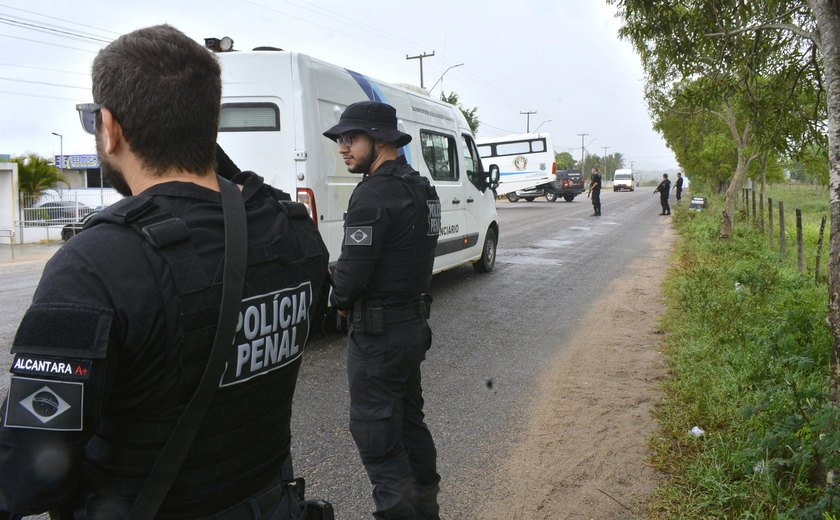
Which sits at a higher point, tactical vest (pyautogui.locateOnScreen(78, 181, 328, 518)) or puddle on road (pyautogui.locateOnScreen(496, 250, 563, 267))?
tactical vest (pyautogui.locateOnScreen(78, 181, 328, 518))

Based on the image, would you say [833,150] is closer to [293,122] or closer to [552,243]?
[293,122]

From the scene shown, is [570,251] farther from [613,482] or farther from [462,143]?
[613,482]

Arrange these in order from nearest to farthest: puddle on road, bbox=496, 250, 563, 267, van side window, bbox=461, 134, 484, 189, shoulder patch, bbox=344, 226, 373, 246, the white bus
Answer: shoulder patch, bbox=344, 226, 373, 246, van side window, bbox=461, 134, 484, 189, puddle on road, bbox=496, 250, 563, 267, the white bus

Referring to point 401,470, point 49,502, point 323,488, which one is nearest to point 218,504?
point 49,502

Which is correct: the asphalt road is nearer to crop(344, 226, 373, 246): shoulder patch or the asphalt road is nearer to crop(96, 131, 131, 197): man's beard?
crop(344, 226, 373, 246): shoulder patch

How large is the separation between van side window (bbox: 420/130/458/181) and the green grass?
315 cm

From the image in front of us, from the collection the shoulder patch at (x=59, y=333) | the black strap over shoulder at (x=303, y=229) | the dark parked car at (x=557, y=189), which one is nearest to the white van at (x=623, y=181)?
the dark parked car at (x=557, y=189)

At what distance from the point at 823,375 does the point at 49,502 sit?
15.8 feet

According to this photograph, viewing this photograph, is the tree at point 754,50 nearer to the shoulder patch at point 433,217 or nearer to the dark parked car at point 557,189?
the shoulder patch at point 433,217

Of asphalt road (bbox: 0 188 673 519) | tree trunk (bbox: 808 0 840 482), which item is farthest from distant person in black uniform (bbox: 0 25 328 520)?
tree trunk (bbox: 808 0 840 482)

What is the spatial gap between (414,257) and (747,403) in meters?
2.53

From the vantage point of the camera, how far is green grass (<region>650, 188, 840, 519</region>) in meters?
2.83

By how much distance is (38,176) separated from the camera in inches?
744

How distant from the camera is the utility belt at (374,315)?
2598 mm
